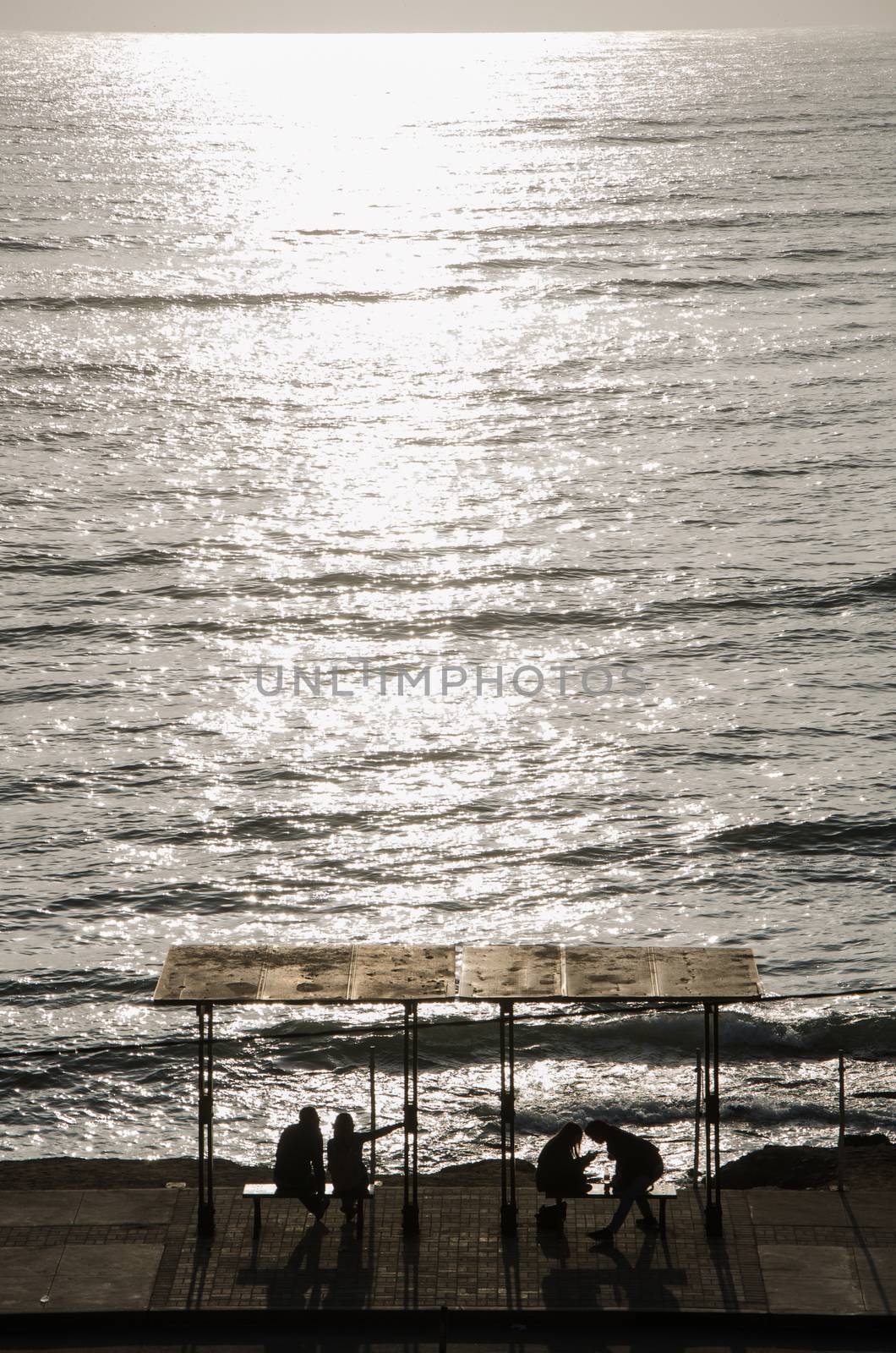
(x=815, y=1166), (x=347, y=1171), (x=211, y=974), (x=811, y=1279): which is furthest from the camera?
(x=815, y=1166)

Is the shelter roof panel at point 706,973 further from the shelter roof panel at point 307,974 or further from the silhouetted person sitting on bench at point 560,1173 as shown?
the shelter roof panel at point 307,974

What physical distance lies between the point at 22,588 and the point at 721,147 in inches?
4133

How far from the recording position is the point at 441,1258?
1323cm

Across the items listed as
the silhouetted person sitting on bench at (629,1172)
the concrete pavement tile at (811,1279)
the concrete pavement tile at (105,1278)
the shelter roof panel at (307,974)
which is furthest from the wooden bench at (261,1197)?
the concrete pavement tile at (811,1279)

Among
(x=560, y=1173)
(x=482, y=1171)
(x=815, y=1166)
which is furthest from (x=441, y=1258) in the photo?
(x=815, y=1166)

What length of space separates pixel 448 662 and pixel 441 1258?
26.2 m

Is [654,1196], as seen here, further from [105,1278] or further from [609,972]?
[105,1278]

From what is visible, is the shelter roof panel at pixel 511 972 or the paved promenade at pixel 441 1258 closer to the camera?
the paved promenade at pixel 441 1258

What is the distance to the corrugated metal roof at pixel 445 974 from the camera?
1320 cm

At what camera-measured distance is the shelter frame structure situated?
1319 centimetres

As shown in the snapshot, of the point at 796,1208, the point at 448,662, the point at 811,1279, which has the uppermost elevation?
the point at 448,662

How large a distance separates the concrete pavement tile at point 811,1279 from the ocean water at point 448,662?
13.5ft

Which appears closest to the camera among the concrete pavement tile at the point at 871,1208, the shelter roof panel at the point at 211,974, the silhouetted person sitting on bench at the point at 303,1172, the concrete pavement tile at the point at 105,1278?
the concrete pavement tile at the point at 105,1278

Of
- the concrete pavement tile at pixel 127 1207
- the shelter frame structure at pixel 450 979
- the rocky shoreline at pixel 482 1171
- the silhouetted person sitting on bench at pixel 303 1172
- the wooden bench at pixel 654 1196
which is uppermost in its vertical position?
the shelter frame structure at pixel 450 979
